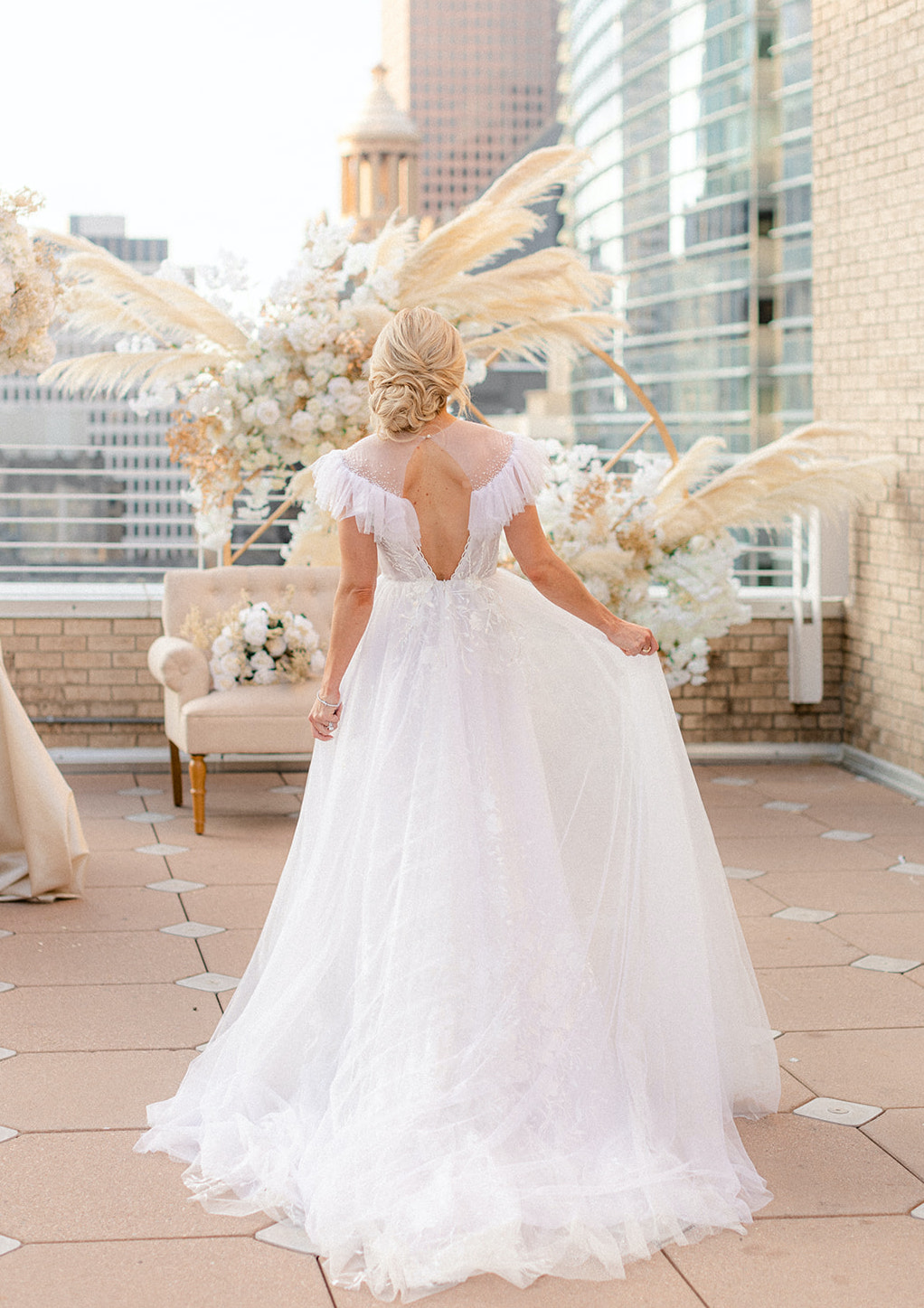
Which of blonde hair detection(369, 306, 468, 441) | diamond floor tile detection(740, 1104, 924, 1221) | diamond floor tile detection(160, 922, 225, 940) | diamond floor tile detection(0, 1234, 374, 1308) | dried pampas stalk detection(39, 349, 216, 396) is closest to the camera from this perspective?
diamond floor tile detection(0, 1234, 374, 1308)

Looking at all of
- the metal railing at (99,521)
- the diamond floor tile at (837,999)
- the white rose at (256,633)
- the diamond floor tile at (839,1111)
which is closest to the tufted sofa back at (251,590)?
the white rose at (256,633)

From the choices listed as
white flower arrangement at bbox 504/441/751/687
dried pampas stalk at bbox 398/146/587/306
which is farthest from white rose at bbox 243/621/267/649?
dried pampas stalk at bbox 398/146/587/306

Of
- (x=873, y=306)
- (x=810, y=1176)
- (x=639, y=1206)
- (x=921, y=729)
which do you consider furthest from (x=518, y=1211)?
(x=873, y=306)

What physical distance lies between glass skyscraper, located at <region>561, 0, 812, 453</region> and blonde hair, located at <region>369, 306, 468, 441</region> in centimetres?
396

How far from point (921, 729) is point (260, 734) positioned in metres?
2.93

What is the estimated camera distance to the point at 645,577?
6.29 m

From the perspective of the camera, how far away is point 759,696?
732cm

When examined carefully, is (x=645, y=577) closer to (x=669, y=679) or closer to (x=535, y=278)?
(x=669, y=679)

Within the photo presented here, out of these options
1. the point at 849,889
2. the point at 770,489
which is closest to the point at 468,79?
the point at 770,489

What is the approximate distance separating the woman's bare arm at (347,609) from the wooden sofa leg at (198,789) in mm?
2689

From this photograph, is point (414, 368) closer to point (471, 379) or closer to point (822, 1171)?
point (822, 1171)

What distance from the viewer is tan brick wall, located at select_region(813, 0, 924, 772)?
20.9 ft

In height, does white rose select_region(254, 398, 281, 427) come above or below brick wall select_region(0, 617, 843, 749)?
above

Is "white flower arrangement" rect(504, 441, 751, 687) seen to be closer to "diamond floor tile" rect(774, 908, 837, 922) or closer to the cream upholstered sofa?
the cream upholstered sofa
